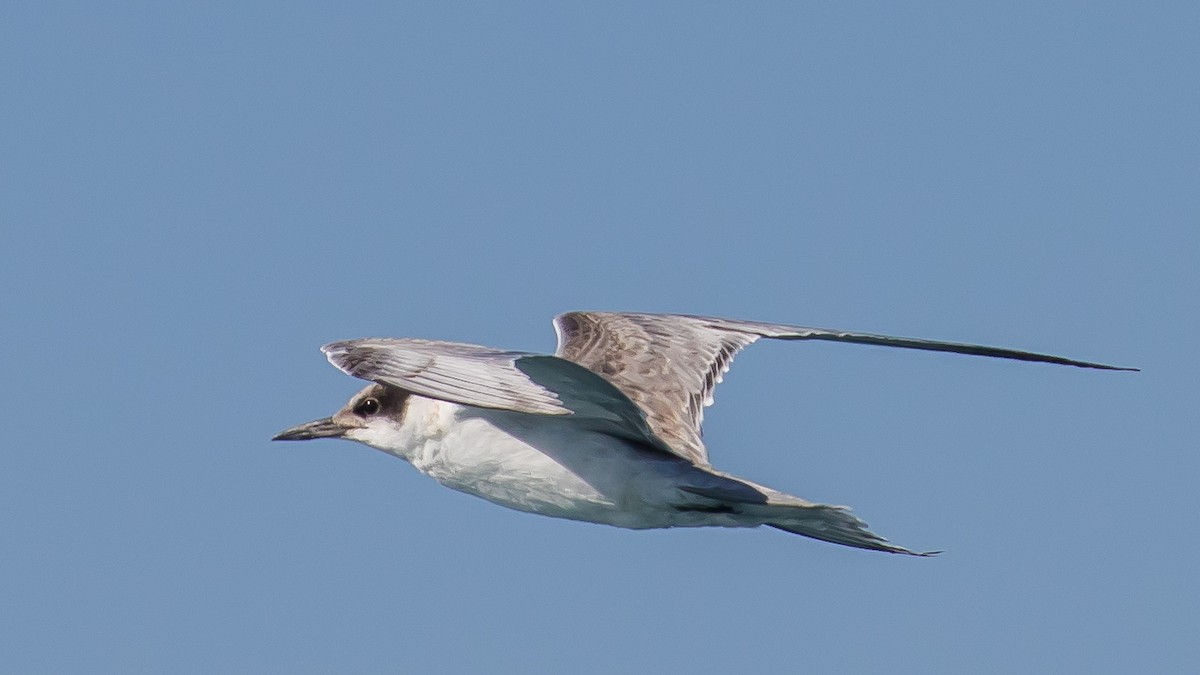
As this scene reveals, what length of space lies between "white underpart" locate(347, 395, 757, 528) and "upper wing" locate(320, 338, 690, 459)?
893mm

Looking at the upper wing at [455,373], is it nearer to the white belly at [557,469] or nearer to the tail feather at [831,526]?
the white belly at [557,469]

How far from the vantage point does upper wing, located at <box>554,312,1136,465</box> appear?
14.2m

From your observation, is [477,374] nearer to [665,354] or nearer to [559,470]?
[559,470]

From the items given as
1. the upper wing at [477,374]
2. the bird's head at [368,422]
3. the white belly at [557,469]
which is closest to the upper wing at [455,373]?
the upper wing at [477,374]

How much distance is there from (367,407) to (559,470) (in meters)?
2.02

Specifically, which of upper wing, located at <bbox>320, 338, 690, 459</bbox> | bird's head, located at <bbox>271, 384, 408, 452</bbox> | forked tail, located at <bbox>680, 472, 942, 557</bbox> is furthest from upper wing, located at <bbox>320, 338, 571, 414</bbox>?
bird's head, located at <bbox>271, 384, 408, 452</bbox>

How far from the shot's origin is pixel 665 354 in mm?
14812

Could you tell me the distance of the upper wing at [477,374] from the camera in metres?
11.0

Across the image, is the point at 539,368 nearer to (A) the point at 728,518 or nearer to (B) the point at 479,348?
(B) the point at 479,348

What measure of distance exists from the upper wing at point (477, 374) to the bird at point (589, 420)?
1cm

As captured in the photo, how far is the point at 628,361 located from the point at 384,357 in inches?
133

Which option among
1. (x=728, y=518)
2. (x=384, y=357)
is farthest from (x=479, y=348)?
(x=728, y=518)

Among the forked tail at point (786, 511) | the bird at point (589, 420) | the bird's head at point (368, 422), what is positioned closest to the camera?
the bird at point (589, 420)

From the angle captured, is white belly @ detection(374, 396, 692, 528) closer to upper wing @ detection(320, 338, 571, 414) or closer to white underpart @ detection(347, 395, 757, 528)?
white underpart @ detection(347, 395, 757, 528)
